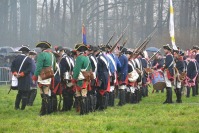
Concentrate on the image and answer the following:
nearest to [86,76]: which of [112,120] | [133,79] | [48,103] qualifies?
[48,103]

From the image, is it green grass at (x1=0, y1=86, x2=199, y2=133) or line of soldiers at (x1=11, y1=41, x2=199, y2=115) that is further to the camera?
line of soldiers at (x1=11, y1=41, x2=199, y2=115)

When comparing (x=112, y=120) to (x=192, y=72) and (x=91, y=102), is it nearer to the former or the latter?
(x=91, y=102)

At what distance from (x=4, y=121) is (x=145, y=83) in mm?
9360

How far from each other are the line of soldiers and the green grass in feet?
1.39

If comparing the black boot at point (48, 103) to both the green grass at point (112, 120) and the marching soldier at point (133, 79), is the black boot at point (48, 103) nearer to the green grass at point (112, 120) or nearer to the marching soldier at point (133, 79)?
the green grass at point (112, 120)

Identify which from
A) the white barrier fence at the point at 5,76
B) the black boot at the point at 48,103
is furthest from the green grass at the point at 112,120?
the white barrier fence at the point at 5,76

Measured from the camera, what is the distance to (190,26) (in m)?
50.3

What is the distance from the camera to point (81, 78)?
1448 cm

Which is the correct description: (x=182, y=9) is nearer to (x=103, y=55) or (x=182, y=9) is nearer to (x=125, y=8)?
(x=125, y=8)

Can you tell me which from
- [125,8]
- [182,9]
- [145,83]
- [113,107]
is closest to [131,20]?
[125,8]

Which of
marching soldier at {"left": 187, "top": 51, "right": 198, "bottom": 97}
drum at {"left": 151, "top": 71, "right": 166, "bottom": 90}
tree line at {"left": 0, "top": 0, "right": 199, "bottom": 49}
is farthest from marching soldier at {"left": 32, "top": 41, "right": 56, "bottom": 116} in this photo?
tree line at {"left": 0, "top": 0, "right": 199, "bottom": 49}

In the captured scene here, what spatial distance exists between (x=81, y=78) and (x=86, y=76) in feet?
0.46

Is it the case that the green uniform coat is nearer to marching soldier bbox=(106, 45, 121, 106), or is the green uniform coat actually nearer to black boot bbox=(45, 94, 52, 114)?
A: black boot bbox=(45, 94, 52, 114)

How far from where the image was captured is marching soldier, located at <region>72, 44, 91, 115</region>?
1448cm
